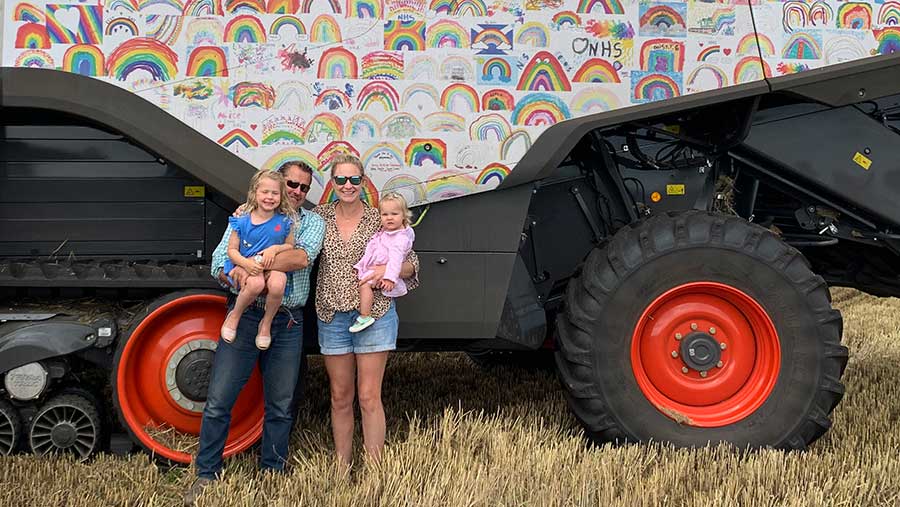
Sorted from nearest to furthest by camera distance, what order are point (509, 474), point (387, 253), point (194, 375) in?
point (509, 474) < point (387, 253) < point (194, 375)

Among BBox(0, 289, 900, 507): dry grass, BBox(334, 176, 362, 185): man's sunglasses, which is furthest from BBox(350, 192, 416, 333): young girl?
BBox(0, 289, 900, 507): dry grass

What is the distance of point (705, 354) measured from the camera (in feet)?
11.4

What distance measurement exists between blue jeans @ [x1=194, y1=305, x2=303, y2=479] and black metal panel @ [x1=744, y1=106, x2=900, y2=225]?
7.78 ft

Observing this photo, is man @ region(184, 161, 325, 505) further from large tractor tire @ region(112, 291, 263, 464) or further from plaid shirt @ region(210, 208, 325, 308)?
large tractor tire @ region(112, 291, 263, 464)

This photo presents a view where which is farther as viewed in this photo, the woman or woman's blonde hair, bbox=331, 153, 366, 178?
the woman

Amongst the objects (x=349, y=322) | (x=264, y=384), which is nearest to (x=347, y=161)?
(x=349, y=322)

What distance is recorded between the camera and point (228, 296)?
10.4 ft

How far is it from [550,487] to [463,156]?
1438mm

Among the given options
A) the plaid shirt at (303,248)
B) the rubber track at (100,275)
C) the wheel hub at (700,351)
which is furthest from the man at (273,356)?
the wheel hub at (700,351)

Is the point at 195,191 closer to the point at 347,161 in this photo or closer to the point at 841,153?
the point at 347,161

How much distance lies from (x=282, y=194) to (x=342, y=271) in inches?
15.9

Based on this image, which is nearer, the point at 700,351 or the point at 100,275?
the point at 100,275

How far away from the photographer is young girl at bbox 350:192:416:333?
305 cm

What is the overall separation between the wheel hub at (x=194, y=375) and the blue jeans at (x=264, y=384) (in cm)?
11
